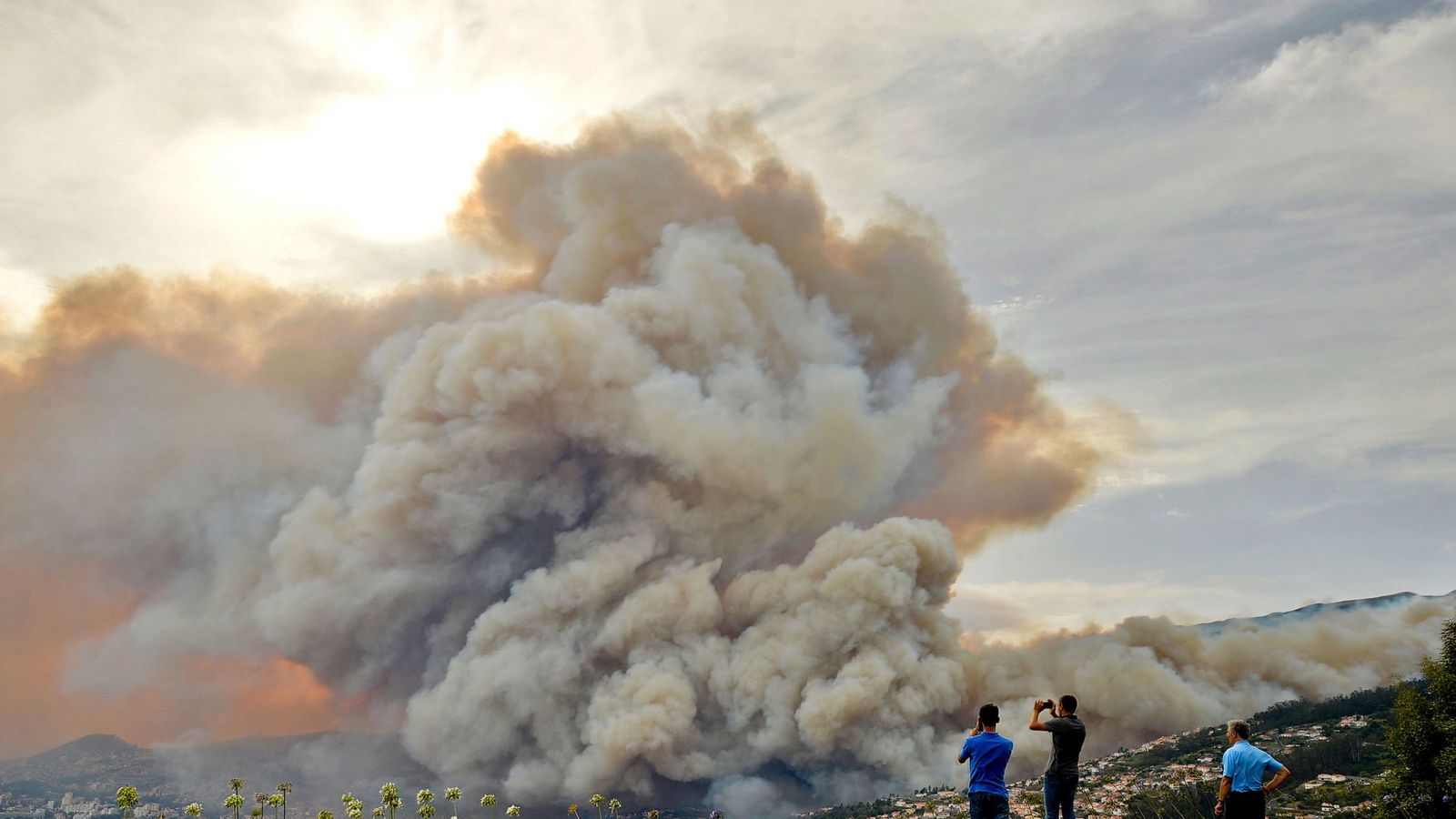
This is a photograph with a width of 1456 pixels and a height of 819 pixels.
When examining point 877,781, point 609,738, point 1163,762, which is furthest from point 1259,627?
point 609,738

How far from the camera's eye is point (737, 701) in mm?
79500

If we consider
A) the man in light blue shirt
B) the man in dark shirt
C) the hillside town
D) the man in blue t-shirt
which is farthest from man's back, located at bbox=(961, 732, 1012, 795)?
the hillside town

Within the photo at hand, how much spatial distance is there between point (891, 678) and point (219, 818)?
94.5 meters

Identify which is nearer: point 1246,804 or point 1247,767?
point 1247,767

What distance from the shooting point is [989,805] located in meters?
14.2

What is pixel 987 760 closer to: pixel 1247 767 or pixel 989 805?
pixel 989 805

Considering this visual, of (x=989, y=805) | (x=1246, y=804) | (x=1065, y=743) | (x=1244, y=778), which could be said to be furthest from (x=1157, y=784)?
(x=989, y=805)

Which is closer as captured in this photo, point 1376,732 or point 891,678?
point 891,678

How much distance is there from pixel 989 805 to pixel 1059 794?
1.35m

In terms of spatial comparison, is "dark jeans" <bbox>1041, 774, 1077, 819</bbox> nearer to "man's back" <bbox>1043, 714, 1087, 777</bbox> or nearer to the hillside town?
"man's back" <bbox>1043, 714, 1087, 777</bbox>

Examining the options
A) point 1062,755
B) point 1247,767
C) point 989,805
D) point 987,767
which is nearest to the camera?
point 1247,767

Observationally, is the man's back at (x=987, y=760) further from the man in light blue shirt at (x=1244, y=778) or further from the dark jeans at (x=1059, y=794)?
the man in light blue shirt at (x=1244, y=778)

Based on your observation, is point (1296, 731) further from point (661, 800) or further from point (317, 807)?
point (317, 807)

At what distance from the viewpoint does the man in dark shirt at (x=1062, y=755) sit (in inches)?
575
